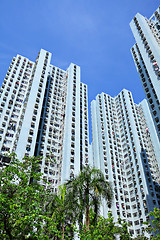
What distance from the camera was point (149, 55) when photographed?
51.8 meters

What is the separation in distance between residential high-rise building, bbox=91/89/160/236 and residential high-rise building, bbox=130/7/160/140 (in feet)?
88.0

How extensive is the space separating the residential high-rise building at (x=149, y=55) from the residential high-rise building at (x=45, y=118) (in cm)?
2149

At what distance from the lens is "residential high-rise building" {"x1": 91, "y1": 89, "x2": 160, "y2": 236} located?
6008cm

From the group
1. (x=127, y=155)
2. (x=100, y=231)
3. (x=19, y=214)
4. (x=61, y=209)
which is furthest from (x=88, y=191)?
(x=127, y=155)

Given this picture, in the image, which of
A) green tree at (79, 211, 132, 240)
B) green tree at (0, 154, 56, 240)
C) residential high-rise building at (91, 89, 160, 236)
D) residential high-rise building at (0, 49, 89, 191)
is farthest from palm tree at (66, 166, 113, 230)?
residential high-rise building at (91, 89, 160, 236)

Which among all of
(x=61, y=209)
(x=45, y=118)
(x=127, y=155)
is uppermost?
A: (x=45, y=118)

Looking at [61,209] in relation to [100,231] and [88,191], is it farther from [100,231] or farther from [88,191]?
[100,231]

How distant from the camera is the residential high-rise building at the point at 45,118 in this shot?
49.4 m

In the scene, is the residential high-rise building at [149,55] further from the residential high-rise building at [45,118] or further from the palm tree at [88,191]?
the palm tree at [88,191]

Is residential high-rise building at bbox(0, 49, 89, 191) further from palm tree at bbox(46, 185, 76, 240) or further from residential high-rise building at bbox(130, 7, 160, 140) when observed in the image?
residential high-rise building at bbox(130, 7, 160, 140)

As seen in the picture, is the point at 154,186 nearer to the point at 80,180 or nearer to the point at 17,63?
the point at 80,180

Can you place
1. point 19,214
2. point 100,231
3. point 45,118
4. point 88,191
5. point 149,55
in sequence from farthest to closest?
point 45,118 → point 149,55 → point 88,191 → point 100,231 → point 19,214

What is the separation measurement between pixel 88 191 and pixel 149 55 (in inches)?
1728

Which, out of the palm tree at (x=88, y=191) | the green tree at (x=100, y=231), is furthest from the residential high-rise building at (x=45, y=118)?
the green tree at (x=100, y=231)
